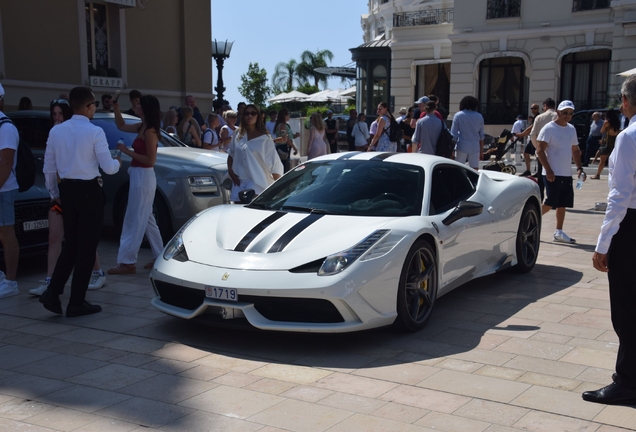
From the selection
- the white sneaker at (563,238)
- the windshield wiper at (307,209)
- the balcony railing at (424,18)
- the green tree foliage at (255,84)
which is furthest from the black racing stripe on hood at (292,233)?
the green tree foliage at (255,84)

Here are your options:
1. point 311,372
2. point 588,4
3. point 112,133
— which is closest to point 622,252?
point 311,372

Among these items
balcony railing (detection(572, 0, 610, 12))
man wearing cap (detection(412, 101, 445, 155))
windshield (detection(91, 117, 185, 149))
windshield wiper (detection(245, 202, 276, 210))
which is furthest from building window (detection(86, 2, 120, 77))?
balcony railing (detection(572, 0, 610, 12))

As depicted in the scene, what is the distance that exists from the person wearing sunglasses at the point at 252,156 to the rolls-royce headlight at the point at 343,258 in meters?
3.10

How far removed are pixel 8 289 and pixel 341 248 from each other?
133 inches

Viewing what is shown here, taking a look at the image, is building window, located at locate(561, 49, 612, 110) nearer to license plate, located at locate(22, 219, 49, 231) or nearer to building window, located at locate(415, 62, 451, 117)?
building window, located at locate(415, 62, 451, 117)

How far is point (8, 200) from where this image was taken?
657cm

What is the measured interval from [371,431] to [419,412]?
1.24ft

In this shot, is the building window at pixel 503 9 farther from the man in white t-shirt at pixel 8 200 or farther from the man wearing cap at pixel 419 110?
the man in white t-shirt at pixel 8 200

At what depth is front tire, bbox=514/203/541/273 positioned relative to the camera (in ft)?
24.3

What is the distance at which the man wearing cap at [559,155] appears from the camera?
9188mm

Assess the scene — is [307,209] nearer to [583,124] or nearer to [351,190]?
[351,190]

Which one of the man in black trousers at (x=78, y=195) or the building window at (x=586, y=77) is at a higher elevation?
the building window at (x=586, y=77)

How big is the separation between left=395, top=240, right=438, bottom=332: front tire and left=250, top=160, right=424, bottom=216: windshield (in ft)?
1.34

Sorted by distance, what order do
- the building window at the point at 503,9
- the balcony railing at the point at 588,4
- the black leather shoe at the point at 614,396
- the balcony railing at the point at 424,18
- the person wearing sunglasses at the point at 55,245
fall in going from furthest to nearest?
1. the balcony railing at the point at 424,18
2. the building window at the point at 503,9
3. the balcony railing at the point at 588,4
4. the person wearing sunglasses at the point at 55,245
5. the black leather shoe at the point at 614,396
